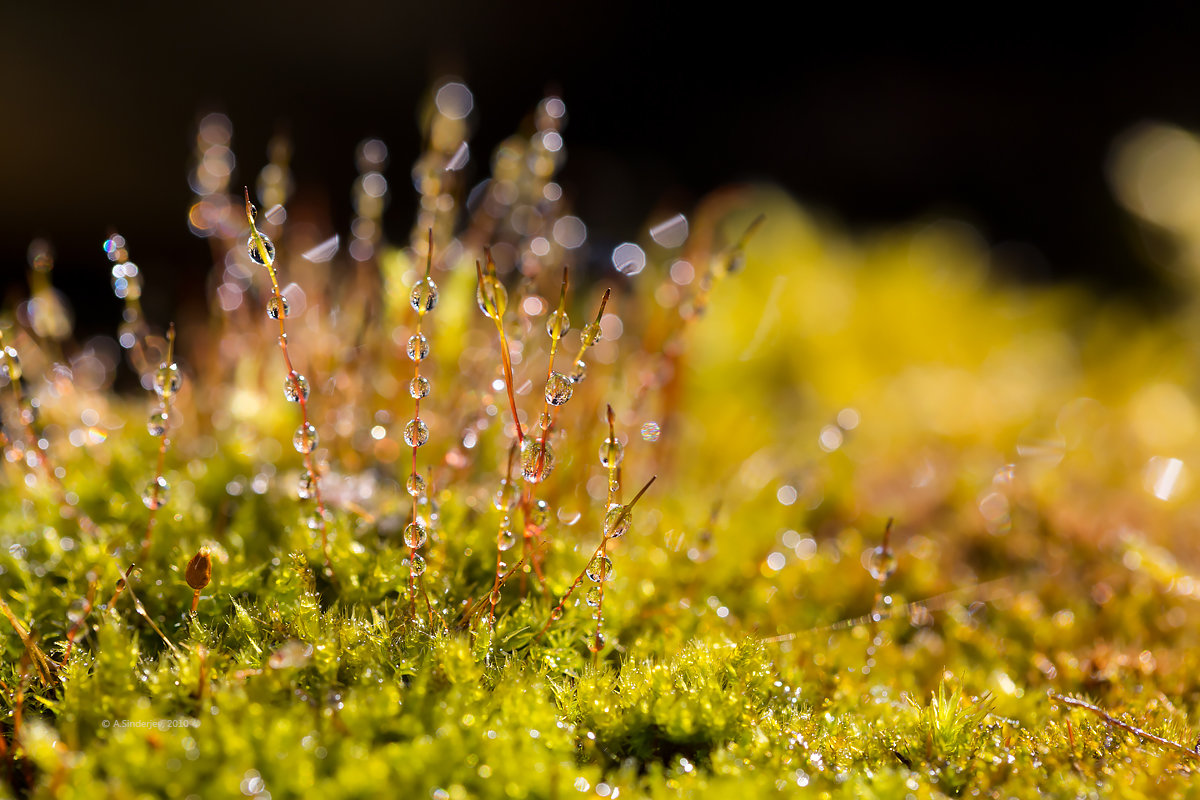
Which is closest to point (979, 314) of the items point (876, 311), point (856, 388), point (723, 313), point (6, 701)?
point (876, 311)

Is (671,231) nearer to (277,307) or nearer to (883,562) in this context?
(883,562)

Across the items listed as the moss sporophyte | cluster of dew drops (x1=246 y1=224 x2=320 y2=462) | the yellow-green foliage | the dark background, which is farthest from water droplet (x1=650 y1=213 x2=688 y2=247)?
the dark background

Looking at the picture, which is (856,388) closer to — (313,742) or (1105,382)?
(1105,382)

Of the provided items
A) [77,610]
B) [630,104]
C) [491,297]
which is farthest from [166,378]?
[630,104]

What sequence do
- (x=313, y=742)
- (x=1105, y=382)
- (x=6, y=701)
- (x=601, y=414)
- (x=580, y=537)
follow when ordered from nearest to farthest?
(x=313, y=742) < (x=6, y=701) < (x=580, y=537) < (x=601, y=414) < (x=1105, y=382)

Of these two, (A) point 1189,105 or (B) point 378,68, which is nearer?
(B) point 378,68

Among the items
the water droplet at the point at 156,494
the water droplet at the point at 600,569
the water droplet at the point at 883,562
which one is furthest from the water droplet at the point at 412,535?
the water droplet at the point at 883,562
